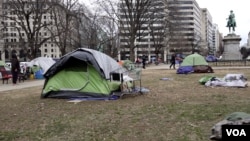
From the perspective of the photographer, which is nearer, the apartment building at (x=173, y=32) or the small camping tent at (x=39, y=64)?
the small camping tent at (x=39, y=64)

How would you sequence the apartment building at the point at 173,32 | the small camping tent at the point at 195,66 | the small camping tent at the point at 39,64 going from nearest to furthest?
the small camping tent at the point at 195,66 < the small camping tent at the point at 39,64 < the apartment building at the point at 173,32

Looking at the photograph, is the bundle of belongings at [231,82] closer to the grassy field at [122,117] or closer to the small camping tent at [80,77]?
the grassy field at [122,117]

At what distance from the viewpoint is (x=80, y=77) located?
1373 centimetres

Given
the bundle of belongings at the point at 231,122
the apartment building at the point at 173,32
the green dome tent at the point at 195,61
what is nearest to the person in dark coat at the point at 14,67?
the green dome tent at the point at 195,61

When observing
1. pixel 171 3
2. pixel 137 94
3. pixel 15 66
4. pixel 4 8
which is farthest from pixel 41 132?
pixel 171 3

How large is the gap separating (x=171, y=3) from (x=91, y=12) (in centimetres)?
1202

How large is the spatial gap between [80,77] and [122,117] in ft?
16.2

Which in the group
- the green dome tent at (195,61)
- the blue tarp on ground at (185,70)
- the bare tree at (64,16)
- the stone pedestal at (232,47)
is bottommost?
the blue tarp on ground at (185,70)

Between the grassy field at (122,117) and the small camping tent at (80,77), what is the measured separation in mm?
777

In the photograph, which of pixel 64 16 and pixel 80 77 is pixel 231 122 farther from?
pixel 64 16

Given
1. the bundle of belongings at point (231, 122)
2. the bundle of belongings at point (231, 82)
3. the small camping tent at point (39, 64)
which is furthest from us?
the small camping tent at point (39, 64)

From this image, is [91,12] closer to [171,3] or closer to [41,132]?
[171,3]

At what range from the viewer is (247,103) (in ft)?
34.8

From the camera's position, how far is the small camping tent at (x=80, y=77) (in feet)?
43.4
